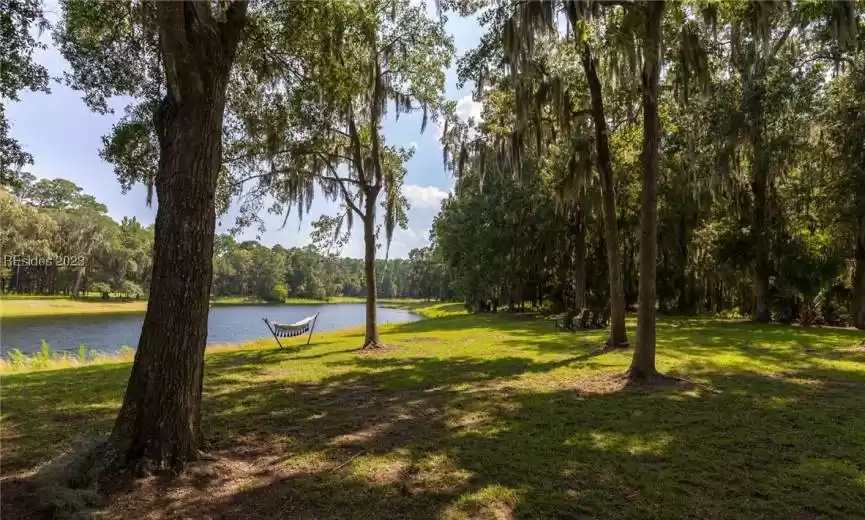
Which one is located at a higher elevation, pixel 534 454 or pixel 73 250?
pixel 73 250

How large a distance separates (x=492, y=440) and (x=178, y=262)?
10.6ft

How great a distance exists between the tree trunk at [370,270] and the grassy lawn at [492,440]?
305cm

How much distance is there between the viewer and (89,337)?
2722 centimetres

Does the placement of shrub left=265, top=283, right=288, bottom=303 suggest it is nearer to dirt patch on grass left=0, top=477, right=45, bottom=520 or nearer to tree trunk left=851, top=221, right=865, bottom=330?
tree trunk left=851, top=221, right=865, bottom=330

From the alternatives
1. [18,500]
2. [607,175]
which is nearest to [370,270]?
[607,175]

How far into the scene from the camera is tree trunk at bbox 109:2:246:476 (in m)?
3.81

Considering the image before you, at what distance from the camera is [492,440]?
4770 mm

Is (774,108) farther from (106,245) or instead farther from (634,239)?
(106,245)

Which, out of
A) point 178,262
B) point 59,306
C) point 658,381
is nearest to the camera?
point 178,262

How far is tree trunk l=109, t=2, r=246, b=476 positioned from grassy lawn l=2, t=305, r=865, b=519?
1.21 ft

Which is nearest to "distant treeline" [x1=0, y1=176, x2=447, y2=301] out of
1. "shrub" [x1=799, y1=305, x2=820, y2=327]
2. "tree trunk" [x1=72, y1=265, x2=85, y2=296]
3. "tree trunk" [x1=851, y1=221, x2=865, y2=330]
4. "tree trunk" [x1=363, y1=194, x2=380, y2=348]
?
"tree trunk" [x1=72, y1=265, x2=85, y2=296]

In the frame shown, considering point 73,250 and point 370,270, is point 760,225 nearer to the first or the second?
point 370,270

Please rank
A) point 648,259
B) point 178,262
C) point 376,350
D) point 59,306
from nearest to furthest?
point 178,262, point 648,259, point 376,350, point 59,306

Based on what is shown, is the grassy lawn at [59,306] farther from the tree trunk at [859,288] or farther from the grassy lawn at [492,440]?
the tree trunk at [859,288]
